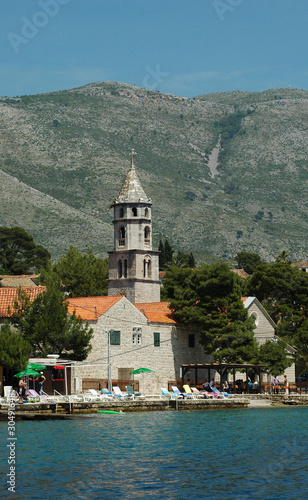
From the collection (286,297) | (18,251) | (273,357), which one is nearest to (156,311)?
(273,357)

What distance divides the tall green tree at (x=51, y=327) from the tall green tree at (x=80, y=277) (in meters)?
26.2

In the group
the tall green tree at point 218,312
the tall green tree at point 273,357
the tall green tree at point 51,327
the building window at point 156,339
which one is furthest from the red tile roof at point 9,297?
the tall green tree at point 273,357

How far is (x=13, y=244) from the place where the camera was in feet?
A: 446

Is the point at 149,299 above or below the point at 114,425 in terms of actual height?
above

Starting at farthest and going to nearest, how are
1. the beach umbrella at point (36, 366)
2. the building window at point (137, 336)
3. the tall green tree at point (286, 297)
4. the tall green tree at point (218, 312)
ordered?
1. the tall green tree at point (286, 297)
2. the tall green tree at point (218, 312)
3. the building window at point (137, 336)
4. the beach umbrella at point (36, 366)

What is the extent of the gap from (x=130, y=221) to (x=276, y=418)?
33.0 metres

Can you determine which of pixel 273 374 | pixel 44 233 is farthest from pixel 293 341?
pixel 44 233

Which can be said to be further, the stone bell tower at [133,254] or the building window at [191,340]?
the stone bell tower at [133,254]

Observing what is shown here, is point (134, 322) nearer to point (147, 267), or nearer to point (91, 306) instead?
point (91, 306)

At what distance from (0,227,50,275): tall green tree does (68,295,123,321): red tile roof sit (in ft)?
191

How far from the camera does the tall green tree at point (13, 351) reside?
5906 cm

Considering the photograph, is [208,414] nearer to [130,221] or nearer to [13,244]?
[130,221]

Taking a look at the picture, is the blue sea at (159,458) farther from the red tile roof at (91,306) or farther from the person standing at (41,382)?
the red tile roof at (91,306)

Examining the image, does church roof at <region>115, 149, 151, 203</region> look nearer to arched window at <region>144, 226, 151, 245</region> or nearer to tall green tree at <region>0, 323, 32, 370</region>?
arched window at <region>144, 226, 151, 245</region>
